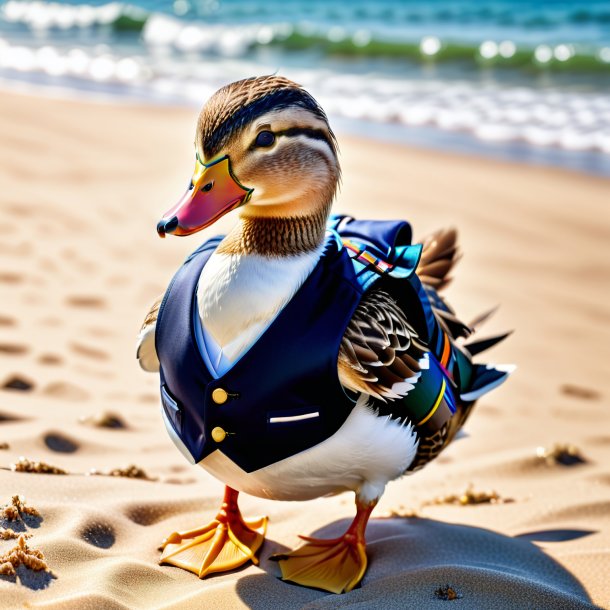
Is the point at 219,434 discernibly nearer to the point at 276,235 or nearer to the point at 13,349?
→ the point at 276,235

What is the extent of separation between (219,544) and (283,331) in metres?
0.81

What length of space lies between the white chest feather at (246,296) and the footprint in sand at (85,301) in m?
2.88

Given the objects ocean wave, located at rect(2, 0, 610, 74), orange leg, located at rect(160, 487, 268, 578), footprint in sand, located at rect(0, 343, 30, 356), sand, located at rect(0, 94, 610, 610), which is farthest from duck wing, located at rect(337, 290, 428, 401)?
ocean wave, located at rect(2, 0, 610, 74)

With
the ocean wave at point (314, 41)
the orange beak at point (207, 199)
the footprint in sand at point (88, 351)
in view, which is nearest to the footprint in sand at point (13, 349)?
the footprint in sand at point (88, 351)

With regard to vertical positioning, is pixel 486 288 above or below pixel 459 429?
below

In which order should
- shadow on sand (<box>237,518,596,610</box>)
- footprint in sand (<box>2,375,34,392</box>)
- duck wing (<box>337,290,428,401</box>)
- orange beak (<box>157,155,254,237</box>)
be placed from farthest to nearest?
footprint in sand (<box>2,375,34,392</box>) → shadow on sand (<box>237,518,596,610</box>) → duck wing (<box>337,290,428,401</box>) → orange beak (<box>157,155,254,237</box>)

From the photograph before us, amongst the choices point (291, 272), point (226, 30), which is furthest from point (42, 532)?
point (226, 30)

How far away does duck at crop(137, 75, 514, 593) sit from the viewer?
2.44m

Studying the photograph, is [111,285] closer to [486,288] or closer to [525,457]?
[486,288]

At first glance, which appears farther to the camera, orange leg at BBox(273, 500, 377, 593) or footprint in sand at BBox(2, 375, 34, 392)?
footprint in sand at BBox(2, 375, 34, 392)

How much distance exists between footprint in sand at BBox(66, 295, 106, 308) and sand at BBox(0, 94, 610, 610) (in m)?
0.02

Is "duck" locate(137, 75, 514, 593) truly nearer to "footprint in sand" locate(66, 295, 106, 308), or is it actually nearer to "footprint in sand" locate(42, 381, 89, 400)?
"footprint in sand" locate(42, 381, 89, 400)

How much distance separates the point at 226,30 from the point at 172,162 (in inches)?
409

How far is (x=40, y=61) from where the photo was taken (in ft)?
46.0
